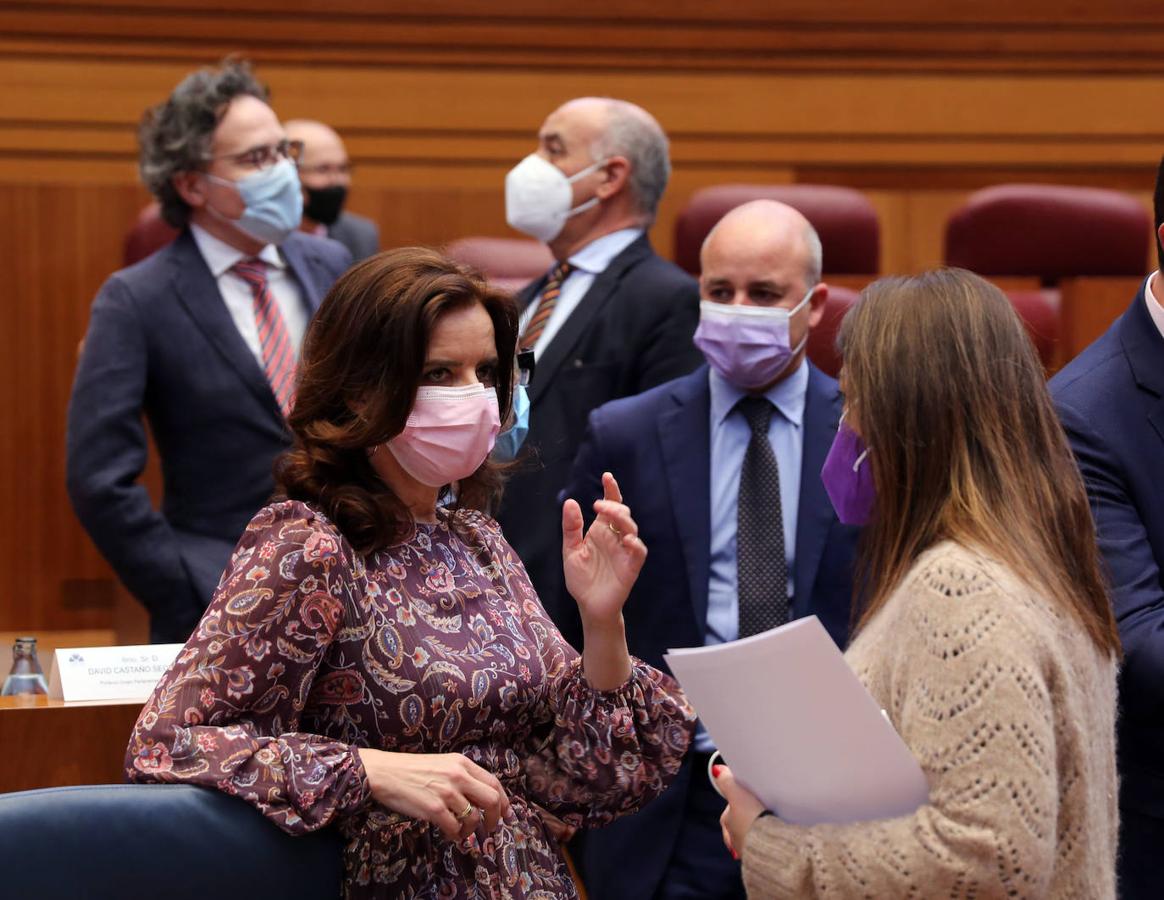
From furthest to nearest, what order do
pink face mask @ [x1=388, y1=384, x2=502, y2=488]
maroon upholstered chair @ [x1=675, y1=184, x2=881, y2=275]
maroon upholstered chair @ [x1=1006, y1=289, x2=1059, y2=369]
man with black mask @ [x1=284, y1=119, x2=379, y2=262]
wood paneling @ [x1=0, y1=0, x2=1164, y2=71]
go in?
wood paneling @ [x1=0, y1=0, x2=1164, y2=71] < man with black mask @ [x1=284, y1=119, x2=379, y2=262] < maroon upholstered chair @ [x1=675, y1=184, x2=881, y2=275] < maroon upholstered chair @ [x1=1006, y1=289, x2=1059, y2=369] < pink face mask @ [x1=388, y1=384, x2=502, y2=488]

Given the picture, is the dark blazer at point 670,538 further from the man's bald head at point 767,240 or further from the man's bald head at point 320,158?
the man's bald head at point 320,158

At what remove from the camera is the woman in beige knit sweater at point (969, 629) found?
1.18 meters

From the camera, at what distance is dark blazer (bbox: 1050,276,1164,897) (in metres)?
1.73

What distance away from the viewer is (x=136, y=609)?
10.9 ft

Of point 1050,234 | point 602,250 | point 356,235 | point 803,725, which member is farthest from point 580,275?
point 803,725

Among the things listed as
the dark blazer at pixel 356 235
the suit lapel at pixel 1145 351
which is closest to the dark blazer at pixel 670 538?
the suit lapel at pixel 1145 351

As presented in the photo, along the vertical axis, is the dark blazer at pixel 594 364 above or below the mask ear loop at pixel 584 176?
below

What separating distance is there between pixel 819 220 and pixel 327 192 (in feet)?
3.73

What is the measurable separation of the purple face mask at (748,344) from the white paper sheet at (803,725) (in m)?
1.18

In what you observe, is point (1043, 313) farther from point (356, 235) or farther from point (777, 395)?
point (356, 235)

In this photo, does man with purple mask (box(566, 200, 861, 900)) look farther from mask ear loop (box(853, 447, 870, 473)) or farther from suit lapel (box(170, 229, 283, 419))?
mask ear loop (box(853, 447, 870, 473))

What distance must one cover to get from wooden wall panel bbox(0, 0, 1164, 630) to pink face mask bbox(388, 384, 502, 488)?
2.25 meters

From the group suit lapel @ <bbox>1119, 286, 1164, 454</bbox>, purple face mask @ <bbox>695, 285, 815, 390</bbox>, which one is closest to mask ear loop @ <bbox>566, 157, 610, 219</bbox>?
purple face mask @ <bbox>695, 285, 815, 390</bbox>

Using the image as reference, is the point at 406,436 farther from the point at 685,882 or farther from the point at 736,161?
the point at 736,161
